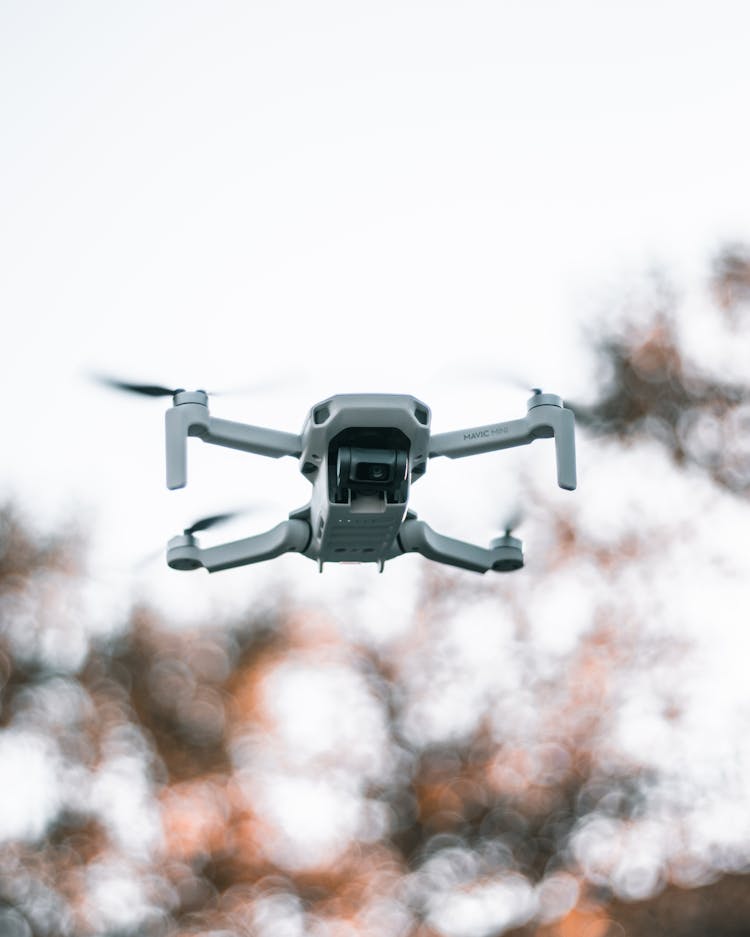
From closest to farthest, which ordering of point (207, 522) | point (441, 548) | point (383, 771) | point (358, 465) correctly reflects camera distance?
point (358, 465) → point (441, 548) → point (207, 522) → point (383, 771)

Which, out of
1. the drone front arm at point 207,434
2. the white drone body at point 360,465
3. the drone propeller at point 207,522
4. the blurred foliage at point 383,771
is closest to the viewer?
the white drone body at point 360,465

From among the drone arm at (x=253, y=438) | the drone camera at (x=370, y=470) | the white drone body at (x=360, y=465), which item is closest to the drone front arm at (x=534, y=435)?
the white drone body at (x=360, y=465)

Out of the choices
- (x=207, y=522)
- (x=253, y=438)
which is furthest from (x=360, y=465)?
(x=207, y=522)

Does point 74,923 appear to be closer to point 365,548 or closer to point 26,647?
point 26,647

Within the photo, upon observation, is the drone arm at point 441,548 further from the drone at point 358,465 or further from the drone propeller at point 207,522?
the drone propeller at point 207,522

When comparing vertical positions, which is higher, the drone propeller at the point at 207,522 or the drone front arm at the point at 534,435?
the drone front arm at the point at 534,435

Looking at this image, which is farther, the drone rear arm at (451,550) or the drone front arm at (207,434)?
the drone rear arm at (451,550)

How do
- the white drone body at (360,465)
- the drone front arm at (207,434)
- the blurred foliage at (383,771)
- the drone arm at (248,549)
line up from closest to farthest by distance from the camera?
the white drone body at (360,465) < the drone front arm at (207,434) < the drone arm at (248,549) < the blurred foliage at (383,771)

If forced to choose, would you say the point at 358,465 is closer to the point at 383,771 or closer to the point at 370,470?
the point at 370,470
